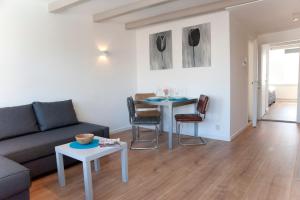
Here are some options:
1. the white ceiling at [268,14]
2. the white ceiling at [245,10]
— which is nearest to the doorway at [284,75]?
the white ceiling at [268,14]

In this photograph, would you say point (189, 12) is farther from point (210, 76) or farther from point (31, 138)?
point (31, 138)

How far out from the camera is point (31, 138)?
2.94 metres

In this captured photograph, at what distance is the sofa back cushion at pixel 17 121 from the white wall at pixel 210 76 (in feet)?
8.80

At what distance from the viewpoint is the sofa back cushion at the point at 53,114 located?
11.0 feet

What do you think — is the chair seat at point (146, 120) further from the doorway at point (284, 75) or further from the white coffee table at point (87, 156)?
the doorway at point (284, 75)

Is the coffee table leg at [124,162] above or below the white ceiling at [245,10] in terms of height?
below

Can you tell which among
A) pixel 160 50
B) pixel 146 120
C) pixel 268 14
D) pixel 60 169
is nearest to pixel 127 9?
pixel 160 50

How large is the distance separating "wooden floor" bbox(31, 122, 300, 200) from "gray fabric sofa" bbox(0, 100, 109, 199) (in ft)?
0.96

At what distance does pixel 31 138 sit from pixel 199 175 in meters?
2.27

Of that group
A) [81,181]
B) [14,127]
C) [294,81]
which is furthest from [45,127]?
[294,81]

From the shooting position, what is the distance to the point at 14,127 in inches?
119

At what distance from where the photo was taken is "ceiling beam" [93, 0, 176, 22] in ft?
11.1

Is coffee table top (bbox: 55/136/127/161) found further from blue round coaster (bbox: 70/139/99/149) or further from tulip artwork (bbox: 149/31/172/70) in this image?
tulip artwork (bbox: 149/31/172/70)

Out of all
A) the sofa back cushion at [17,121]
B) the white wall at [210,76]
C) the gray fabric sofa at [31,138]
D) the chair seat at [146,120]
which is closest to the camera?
the gray fabric sofa at [31,138]
